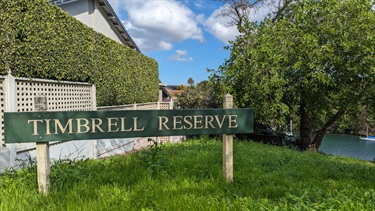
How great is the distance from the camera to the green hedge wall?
5.22 metres

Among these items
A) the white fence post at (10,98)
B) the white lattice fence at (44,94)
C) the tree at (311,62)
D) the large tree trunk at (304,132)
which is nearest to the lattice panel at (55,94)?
the white lattice fence at (44,94)

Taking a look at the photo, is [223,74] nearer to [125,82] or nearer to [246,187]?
[125,82]

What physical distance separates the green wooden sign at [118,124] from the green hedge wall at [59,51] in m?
2.61

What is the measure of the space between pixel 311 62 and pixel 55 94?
8.91 meters

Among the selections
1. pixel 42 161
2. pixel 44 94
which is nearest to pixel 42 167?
pixel 42 161

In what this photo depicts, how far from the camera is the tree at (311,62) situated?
9.91m

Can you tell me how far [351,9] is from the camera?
402 inches

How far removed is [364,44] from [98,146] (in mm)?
9981

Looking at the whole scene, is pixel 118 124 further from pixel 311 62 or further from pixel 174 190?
pixel 311 62

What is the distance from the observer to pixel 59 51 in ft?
21.7

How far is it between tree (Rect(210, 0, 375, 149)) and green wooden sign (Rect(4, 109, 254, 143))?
280 inches

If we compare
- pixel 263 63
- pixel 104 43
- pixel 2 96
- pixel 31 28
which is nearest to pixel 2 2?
pixel 31 28

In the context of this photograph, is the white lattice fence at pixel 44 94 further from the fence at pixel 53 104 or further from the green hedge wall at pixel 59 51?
the green hedge wall at pixel 59 51

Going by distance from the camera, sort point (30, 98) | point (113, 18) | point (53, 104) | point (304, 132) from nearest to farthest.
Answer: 1. point (30, 98)
2. point (53, 104)
3. point (304, 132)
4. point (113, 18)
